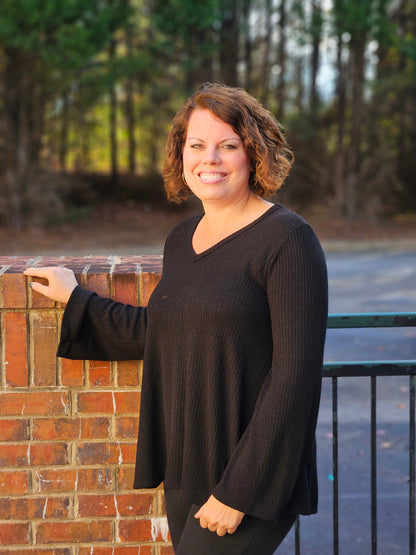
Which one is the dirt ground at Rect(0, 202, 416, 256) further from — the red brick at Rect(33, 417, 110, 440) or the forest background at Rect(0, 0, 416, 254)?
the red brick at Rect(33, 417, 110, 440)

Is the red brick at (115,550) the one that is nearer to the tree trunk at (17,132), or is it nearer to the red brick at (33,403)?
the red brick at (33,403)

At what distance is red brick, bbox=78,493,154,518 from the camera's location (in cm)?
249

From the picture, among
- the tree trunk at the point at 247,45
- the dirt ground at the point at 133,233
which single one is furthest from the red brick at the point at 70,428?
the tree trunk at the point at 247,45

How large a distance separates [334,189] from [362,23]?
15.2 ft

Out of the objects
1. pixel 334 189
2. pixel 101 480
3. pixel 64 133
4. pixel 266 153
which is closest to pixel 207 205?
pixel 266 153

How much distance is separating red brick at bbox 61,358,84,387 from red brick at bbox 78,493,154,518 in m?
0.36

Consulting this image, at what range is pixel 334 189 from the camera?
75.7 ft

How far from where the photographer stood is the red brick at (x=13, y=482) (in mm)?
2473

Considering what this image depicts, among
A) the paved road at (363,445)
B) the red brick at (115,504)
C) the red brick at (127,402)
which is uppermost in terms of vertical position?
the red brick at (127,402)

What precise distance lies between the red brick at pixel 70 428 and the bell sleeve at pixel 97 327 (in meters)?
0.22

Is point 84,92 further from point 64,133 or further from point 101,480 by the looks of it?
point 101,480

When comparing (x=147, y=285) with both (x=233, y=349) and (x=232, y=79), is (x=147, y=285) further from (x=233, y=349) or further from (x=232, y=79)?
(x=232, y=79)

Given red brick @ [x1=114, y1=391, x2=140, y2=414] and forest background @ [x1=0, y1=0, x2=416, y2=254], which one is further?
forest background @ [x1=0, y1=0, x2=416, y2=254]

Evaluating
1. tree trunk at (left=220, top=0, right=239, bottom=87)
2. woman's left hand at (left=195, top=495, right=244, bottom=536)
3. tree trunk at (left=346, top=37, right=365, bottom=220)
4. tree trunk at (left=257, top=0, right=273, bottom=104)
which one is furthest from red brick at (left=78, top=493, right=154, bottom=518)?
tree trunk at (left=257, top=0, right=273, bottom=104)
